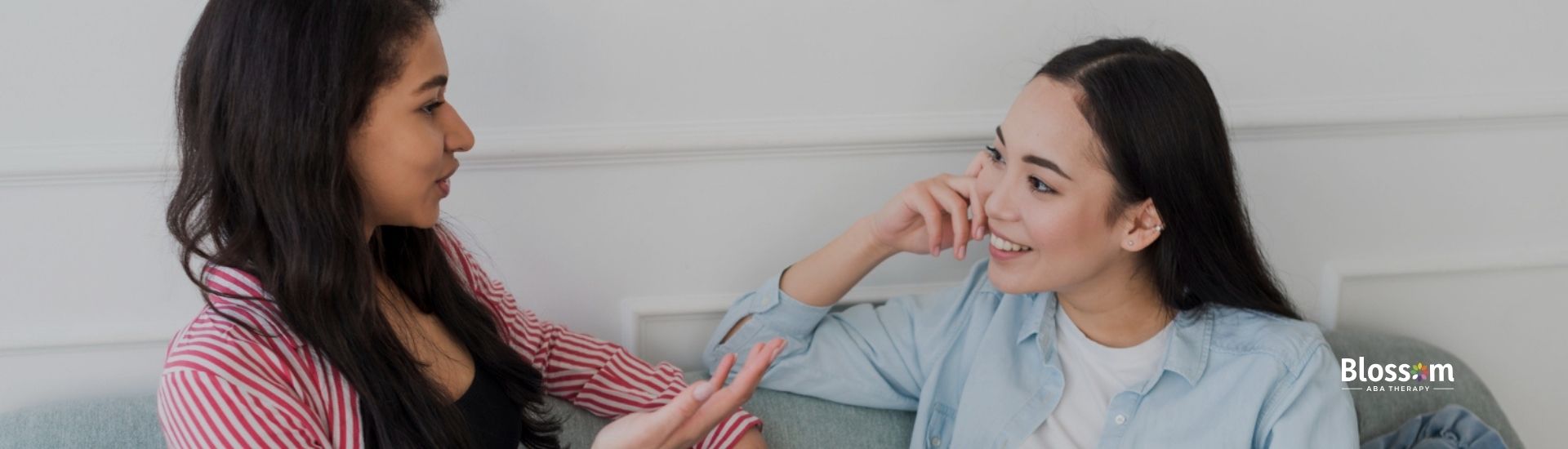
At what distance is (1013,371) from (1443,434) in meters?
0.65

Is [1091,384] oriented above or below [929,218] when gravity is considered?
below

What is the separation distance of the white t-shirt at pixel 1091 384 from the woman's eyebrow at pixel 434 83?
2.70 ft

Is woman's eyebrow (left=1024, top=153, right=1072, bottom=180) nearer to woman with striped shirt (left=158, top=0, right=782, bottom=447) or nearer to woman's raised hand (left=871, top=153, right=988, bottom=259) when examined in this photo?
woman's raised hand (left=871, top=153, right=988, bottom=259)

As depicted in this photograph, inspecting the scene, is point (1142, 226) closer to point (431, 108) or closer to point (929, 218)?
point (929, 218)

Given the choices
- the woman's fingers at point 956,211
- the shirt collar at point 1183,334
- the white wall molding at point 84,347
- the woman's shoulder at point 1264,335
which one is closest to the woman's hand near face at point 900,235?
the woman's fingers at point 956,211

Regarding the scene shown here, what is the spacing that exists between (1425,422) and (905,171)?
0.83 meters

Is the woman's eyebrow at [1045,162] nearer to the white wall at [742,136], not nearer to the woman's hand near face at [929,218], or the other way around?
the woman's hand near face at [929,218]

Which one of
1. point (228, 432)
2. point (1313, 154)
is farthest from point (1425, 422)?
point (228, 432)

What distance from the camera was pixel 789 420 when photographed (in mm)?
1664

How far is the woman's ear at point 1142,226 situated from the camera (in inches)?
56.1

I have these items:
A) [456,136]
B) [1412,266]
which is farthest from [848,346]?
[1412,266]

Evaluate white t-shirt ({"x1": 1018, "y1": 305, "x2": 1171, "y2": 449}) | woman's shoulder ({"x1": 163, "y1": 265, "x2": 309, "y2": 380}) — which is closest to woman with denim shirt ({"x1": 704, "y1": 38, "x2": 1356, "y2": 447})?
white t-shirt ({"x1": 1018, "y1": 305, "x2": 1171, "y2": 449})

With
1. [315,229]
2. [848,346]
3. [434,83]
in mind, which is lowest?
[848,346]

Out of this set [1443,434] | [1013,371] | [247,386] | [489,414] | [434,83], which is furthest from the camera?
[1443,434]
